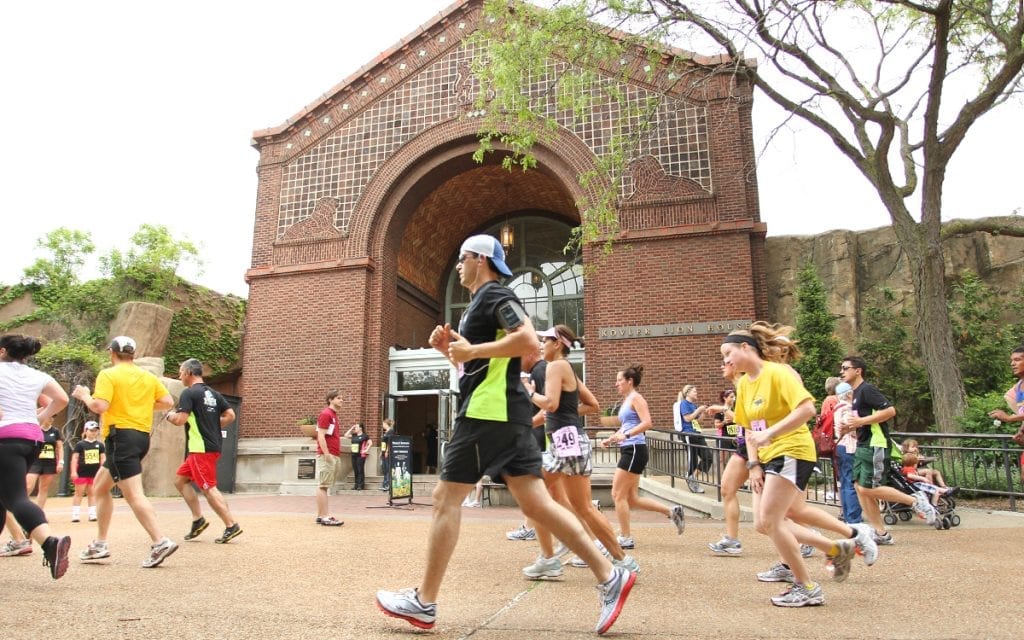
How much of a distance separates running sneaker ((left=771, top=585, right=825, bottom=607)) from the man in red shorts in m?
5.39

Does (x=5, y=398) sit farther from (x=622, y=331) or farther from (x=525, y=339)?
(x=622, y=331)

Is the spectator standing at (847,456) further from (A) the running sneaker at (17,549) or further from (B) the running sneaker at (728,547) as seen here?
(A) the running sneaker at (17,549)

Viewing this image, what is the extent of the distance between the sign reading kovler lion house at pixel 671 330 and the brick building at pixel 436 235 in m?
0.05

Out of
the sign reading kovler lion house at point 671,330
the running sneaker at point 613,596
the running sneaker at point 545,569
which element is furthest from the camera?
the sign reading kovler lion house at point 671,330

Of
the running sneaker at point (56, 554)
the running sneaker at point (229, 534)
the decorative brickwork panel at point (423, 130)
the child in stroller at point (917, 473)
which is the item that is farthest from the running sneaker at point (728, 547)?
the decorative brickwork panel at point (423, 130)

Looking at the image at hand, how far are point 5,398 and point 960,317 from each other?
59.0ft

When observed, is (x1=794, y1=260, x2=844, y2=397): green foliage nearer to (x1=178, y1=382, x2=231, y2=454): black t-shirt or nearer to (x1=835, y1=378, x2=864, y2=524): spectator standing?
(x1=835, y1=378, x2=864, y2=524): spectator standing

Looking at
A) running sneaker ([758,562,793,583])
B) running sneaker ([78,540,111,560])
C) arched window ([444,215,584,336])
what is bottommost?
running sneaker ([758,562,793,583])

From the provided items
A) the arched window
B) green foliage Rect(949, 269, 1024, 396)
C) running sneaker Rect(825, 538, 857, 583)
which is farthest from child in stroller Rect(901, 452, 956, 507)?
the arched window

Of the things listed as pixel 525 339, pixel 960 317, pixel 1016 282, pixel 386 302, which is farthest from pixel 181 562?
pixel 1016 282

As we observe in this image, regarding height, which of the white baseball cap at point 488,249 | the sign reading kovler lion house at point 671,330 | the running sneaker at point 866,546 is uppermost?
the sign reading kovler lion house at point 671,330

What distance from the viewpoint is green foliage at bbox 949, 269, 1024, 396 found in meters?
15.7

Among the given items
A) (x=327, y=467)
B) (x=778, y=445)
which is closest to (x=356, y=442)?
(x=327, y=467)

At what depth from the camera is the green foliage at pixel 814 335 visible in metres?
15.5
